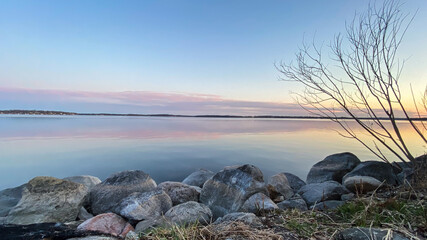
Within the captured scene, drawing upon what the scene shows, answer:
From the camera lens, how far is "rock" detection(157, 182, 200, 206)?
5977 millimetres

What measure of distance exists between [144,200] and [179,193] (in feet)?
4.23

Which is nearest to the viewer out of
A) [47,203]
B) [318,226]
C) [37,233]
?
[37,233]

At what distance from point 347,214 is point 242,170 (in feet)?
10.8

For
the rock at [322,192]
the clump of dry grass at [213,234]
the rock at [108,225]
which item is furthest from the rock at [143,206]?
the rock at [322,192]

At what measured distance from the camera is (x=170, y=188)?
619 cm

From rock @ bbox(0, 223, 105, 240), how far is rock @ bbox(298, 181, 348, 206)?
17.7 feet

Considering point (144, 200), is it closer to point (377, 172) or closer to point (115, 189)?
point (115, 189)

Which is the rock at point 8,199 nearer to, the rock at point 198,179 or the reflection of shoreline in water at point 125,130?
the rock at point 198,179

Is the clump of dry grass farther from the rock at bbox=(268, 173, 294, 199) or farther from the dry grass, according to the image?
the rock at bbox=(268, 173, 294, 199)

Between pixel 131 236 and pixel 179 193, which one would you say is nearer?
pixel 131 236

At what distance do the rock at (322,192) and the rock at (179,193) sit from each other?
118 inches

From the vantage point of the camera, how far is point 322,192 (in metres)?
6.23

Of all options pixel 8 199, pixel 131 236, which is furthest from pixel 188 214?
pixel 8 199

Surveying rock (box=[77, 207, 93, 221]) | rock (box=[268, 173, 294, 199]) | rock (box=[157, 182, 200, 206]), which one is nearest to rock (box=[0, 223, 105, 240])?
rock (box=[77, 207, 93, 221])
